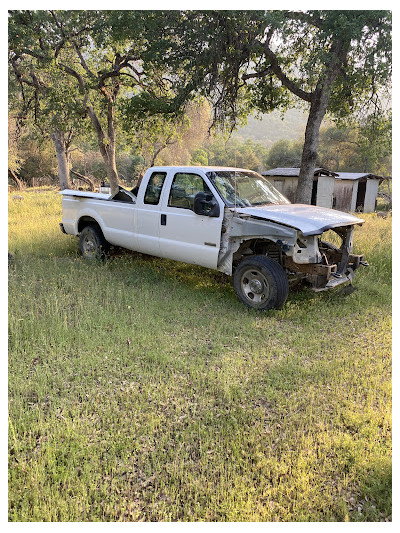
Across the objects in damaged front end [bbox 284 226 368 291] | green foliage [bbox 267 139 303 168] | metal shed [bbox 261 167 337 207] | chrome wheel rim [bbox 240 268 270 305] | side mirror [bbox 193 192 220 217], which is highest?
green foliage [bbox 267 139 303 168]

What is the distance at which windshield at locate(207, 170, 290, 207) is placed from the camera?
6.45 meters

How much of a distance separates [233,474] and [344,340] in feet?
9.28

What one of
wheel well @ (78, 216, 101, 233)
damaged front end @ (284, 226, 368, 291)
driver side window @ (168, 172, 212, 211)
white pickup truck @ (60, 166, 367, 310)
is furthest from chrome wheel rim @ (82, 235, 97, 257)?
damaged front end @ (284, 226, 368, 291)

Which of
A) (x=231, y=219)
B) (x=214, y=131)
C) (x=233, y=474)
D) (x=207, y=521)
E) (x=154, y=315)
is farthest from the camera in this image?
(x=214, y=131)

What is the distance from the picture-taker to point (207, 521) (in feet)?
8.25

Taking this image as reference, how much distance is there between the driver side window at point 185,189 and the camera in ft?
21.7

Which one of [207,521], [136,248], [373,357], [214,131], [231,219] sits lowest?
[207,521]

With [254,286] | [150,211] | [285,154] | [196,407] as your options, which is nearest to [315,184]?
[150,211]

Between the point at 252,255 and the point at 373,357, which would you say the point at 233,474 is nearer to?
the point at 373,357

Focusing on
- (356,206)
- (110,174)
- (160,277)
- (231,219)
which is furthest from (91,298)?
(356,206)

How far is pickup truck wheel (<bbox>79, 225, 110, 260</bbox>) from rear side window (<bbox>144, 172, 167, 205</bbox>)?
1.68 metres

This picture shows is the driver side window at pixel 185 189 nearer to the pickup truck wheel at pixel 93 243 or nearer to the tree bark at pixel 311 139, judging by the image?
the pickup truck wheel at pixel 93 243

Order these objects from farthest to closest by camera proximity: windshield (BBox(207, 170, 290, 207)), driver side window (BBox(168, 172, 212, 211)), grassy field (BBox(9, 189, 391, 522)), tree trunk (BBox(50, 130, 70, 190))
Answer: tree trunk (BBox(50, 130, 70, 190)) → driver side window (BBox(168, 172, 212, 211)) → windshield (BBox(207, 170, 290, 207)) → grassy field (BBox(9, 189, 391, 522))

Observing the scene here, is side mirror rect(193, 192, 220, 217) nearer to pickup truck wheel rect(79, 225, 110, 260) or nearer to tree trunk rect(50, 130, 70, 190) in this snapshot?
pickup truck wheel rect(79, 225, 110, 260)
